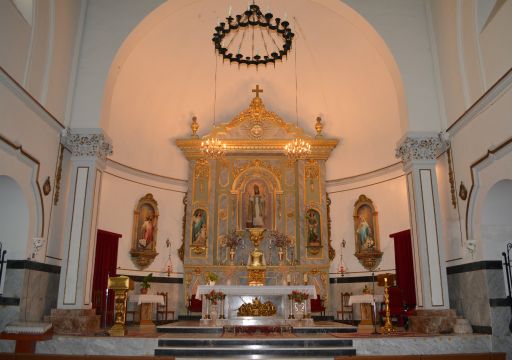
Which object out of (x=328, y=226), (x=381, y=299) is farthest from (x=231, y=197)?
(x=381, y=299)

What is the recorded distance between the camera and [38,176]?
10375 mm

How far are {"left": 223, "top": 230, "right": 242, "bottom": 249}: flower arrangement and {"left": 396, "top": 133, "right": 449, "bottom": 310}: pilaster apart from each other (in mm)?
6956

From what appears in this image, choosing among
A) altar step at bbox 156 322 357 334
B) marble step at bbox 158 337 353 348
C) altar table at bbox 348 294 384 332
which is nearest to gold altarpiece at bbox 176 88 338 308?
altar table at bbox 348 294 384 332

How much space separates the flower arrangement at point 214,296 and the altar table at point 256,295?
10 centimetres

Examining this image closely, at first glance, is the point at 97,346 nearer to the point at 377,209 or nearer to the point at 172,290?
the point at 172,290

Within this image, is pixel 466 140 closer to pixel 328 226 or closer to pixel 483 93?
pixel 483 93

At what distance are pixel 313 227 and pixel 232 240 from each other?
3040mm

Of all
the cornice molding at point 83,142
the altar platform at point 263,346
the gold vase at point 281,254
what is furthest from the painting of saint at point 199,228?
the altar platform at point 263,346

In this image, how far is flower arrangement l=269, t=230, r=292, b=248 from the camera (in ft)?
55.0

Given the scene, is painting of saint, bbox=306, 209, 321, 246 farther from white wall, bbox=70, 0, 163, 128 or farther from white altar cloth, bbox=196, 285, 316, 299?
white wall, bbox=70, 0, 163, 128

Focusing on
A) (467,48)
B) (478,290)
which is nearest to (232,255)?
(478,290)

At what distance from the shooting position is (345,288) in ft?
54.1

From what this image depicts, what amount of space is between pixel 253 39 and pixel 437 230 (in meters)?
8.84

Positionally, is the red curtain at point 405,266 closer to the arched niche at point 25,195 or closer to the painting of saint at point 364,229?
the painting of saint at point 364,229
